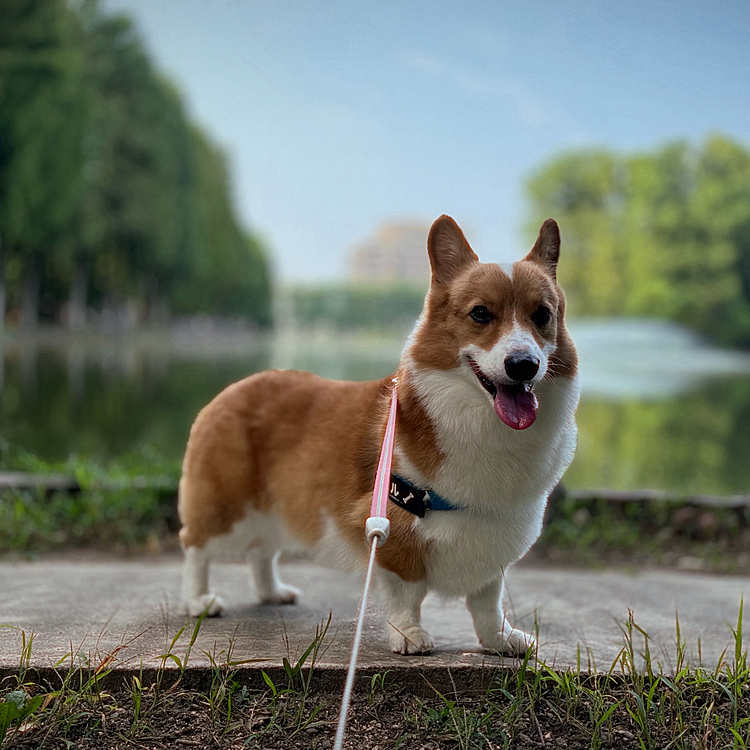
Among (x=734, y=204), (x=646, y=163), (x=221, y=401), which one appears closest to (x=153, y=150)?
(x=646, y=163)

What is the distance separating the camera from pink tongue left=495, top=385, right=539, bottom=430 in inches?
89.4

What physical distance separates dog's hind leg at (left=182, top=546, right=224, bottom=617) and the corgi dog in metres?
0.19

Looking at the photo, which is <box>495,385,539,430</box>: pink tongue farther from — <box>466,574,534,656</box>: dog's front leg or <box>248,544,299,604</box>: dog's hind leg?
<box>248,544,299,604</box>: dog's hind leg

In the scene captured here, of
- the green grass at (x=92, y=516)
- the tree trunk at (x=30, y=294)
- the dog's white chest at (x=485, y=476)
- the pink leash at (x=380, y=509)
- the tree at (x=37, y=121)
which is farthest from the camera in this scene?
the tree trunk at (x=30, y=294)

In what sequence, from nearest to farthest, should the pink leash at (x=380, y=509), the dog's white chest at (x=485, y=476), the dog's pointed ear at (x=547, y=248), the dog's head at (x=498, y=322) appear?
the pink leash at (x=380, y=509) < the dog's head at (x=498, y=322) < the dog's white chest at (x=485, y=476) < the dog's pointed ear at (x=547, y=248)

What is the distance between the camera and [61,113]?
637 inches

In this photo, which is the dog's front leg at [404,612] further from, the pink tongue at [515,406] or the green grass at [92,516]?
the green grass at [92,516]

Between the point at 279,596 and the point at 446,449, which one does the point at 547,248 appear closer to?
the point at 446,449

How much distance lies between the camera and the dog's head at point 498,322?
2.25m

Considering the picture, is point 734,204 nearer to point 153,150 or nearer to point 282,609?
point 282,609

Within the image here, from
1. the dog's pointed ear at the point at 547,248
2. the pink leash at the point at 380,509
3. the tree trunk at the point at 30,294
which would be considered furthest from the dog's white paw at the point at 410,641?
the tree trunk at the point at 30,294

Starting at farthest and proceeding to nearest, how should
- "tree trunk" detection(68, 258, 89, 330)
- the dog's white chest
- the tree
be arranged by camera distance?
"tree trunk" detection(68, 258, 89, 330), the tree, the dog's white chest

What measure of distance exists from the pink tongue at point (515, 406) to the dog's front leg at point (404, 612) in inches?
29.1

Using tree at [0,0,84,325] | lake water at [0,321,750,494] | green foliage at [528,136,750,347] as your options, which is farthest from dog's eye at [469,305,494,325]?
tree at [0,0,84,325]
